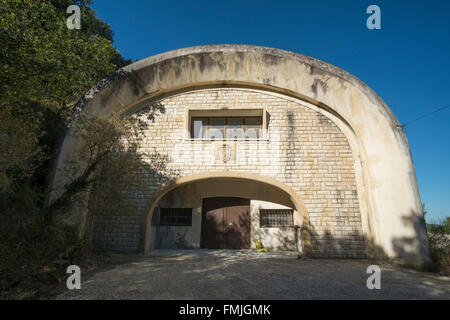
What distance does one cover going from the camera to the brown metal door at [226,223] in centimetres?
1005

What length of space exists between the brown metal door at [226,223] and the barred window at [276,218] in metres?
0.67

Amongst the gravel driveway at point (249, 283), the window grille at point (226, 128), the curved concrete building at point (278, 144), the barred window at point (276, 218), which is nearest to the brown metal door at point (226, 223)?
the curved concrete building at point (278, 144)

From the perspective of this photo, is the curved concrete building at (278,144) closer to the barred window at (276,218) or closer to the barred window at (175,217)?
the barred window at (276,218)

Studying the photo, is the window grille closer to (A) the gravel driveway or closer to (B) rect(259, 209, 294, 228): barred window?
(B) rect(259, 209, 294, 228): barred window

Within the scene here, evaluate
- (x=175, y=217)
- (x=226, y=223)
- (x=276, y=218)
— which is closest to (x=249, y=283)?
(x=226, y=223)

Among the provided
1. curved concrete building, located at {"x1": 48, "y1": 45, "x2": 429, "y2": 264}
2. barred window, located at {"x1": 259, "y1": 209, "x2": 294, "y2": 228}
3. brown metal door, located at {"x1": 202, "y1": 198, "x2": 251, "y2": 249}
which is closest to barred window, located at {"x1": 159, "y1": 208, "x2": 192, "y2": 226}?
curved concrete building, located at {"x1": 48, "y1": 45, "x2": 429, "y2": 264}

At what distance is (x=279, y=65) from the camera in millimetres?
8523

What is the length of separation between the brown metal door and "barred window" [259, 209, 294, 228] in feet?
2.21

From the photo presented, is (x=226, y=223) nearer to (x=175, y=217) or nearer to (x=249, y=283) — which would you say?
(x=175, y=217)

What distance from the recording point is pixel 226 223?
10.2 meters
